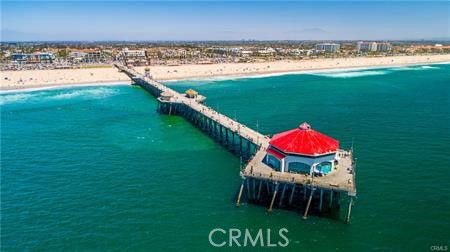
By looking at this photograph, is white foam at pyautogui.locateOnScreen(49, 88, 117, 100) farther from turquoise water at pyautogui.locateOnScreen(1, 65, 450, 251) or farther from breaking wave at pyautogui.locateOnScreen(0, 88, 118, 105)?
turquoise water at pyautogui.locateOnScreen(1, 65, 450, 251)

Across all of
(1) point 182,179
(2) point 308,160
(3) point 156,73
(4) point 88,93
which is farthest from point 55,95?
(2) point 308,160

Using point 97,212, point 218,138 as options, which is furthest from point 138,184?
point 218,138

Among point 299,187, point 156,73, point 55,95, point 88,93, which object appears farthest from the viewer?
point 156,73

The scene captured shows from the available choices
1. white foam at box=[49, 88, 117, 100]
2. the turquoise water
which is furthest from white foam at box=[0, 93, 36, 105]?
the turquoise water

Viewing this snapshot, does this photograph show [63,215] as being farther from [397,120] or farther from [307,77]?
[307,77]

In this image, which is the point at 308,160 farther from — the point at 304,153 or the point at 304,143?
the point at 304,143

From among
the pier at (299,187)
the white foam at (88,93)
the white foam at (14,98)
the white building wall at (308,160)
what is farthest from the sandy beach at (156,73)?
the white building wall at (308,160)
